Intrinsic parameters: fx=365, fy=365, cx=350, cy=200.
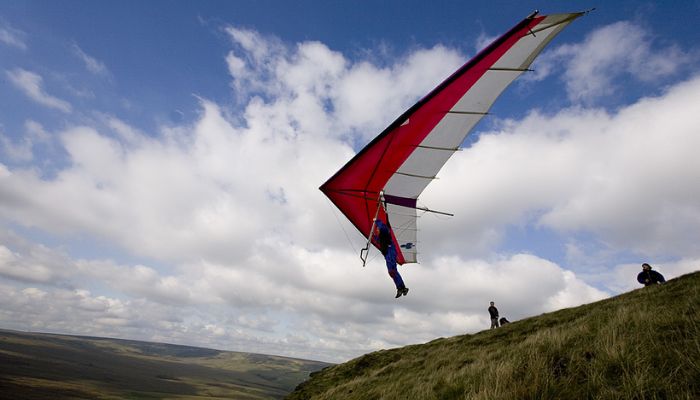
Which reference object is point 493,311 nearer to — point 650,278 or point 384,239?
point 650,278

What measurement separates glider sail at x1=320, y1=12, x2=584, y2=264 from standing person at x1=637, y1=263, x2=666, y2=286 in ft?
30.7

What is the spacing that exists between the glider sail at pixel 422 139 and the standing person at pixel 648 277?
9348 mm

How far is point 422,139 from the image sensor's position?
35.0 ft

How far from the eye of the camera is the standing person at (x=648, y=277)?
13.9 meters

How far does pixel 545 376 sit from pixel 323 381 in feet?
45.4

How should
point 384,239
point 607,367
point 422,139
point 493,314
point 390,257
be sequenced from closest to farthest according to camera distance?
point 607,367 < point 390,257 < point 384,239 < point 422,139 < point 493,314

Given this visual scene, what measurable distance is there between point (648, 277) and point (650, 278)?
0.29ft

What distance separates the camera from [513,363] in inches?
209

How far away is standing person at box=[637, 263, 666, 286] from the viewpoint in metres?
13.9

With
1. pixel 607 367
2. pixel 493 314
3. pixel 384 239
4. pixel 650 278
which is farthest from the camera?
pixel 493 314

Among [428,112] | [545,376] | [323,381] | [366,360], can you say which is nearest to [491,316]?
[366,360]

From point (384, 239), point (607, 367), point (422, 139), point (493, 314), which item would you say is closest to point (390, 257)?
point (384, 239)

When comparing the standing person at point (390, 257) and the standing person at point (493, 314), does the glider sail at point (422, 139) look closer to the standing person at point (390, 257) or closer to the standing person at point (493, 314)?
the standing person at point (390, 257)

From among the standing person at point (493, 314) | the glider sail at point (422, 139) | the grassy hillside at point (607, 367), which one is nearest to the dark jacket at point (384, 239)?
the glider sail at point (422, 139)
